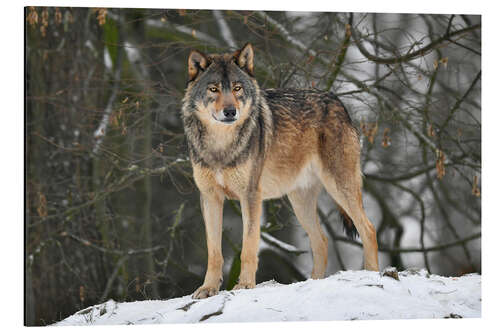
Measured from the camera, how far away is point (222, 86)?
5023 mm

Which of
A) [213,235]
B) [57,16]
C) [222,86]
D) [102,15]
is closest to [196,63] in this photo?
[222,86]

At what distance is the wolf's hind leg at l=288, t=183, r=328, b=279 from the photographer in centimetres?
600

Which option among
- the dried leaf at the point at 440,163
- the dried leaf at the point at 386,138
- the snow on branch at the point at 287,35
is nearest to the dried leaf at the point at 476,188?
the dried leaf at the point at 440,163

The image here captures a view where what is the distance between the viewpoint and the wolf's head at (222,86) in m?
4.99

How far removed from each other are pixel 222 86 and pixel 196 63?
339 millimetres

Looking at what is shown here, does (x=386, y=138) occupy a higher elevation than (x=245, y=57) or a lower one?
lower

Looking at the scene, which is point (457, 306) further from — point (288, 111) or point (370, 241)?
point (288, 111)

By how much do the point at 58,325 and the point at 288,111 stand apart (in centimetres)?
269

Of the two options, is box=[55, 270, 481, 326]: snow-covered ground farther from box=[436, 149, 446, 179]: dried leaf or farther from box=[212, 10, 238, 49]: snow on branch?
box=[212, 10, 238, 49]: snow on branch

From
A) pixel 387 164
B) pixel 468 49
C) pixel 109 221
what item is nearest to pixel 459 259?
pixel 387 164

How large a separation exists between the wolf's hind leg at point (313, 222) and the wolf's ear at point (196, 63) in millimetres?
1566

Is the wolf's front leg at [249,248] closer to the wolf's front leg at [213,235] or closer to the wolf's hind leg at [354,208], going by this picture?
the wolf's front leg at [213,235]

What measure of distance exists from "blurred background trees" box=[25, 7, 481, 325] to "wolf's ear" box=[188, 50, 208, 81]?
43.0 inches

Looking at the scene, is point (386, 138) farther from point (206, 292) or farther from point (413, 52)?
point (206, 292)
